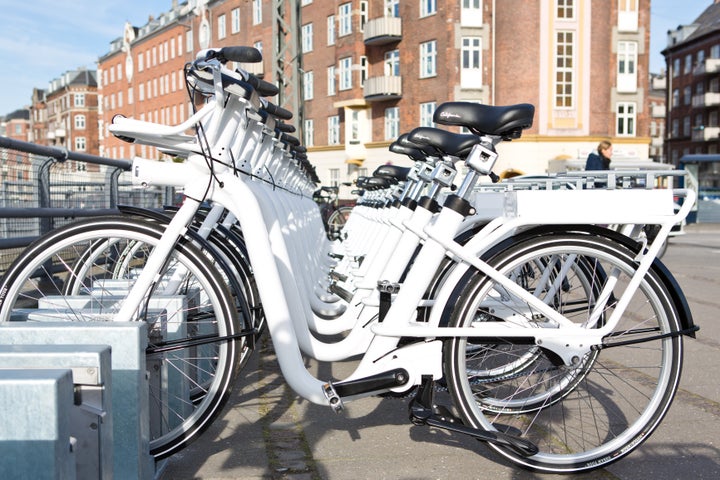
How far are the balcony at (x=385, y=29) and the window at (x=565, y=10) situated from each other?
8220 millimetres

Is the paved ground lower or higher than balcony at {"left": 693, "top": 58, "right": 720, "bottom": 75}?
lower

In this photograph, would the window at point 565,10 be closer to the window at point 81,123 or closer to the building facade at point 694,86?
the building facade at point 694,86

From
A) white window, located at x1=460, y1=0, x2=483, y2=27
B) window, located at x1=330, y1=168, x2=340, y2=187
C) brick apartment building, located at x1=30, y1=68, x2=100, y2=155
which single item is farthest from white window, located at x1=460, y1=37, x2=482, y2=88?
brick apartment building, located at x1=30, y1=68, x2=100, y2=155

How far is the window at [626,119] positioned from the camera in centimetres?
3831

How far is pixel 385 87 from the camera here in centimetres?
4191

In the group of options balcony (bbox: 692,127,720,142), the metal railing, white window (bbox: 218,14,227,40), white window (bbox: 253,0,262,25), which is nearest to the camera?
the metal railing

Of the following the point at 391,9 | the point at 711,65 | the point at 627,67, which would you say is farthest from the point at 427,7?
the point at 711,65

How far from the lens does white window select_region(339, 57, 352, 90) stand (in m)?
45.2

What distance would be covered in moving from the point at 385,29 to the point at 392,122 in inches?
186

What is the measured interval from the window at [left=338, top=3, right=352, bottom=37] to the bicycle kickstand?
43.4 metres

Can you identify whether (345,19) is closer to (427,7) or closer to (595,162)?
(427,7)

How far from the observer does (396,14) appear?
42.3 m

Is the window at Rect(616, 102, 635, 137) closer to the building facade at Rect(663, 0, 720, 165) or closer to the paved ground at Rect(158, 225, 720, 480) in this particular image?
the building facade at Rect(663, 0, 720, 165)

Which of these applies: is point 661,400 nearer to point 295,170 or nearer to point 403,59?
point 295,170
